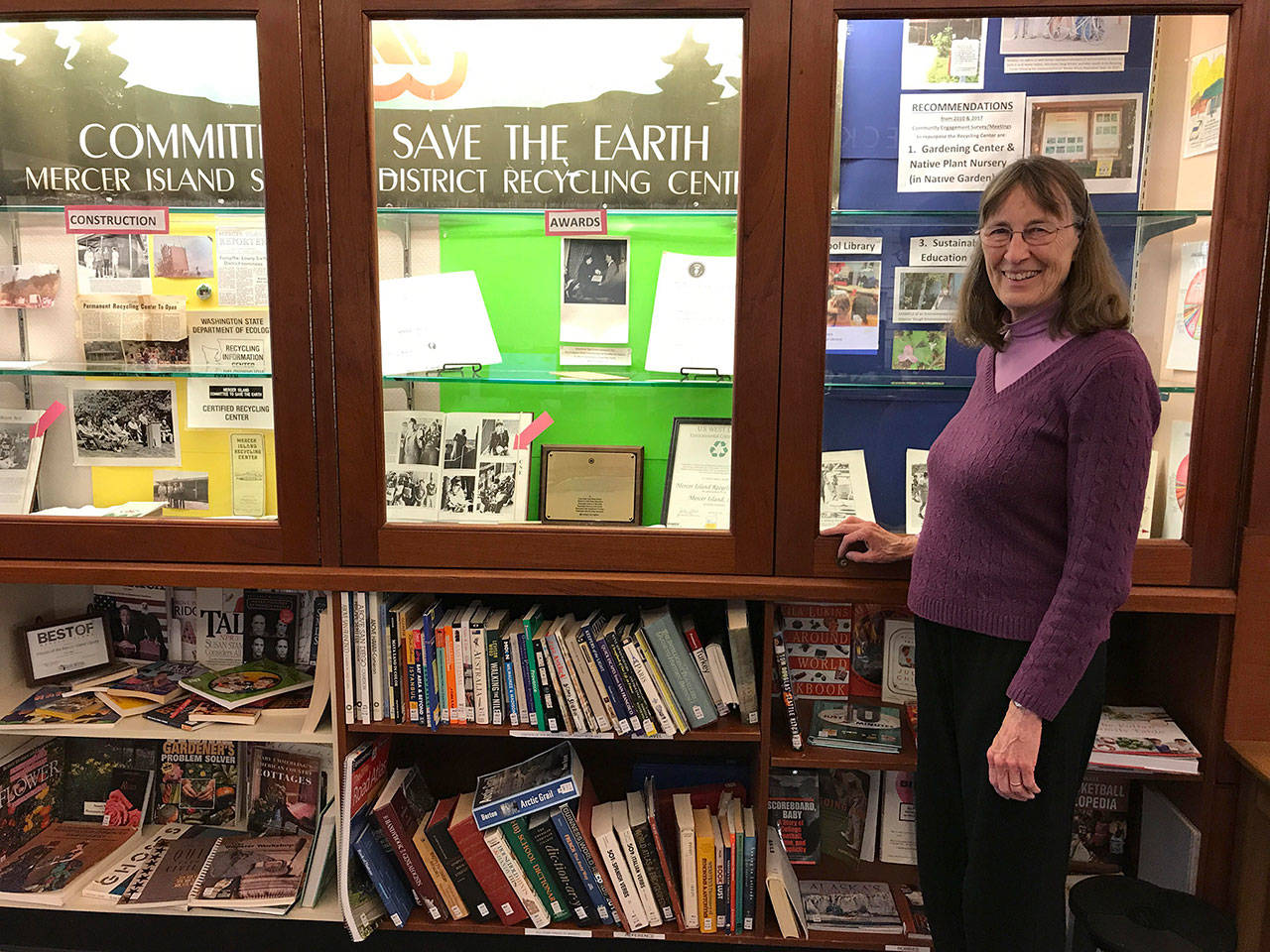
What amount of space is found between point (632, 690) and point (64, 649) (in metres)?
1.46

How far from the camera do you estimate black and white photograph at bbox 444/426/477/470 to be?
6.42ft

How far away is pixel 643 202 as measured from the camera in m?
1.89

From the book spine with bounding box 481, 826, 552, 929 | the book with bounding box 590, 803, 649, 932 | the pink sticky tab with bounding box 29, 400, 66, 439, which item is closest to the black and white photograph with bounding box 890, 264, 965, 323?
the book with bounding box 590, 803, 649, 932

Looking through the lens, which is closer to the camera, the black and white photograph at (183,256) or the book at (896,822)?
the black and white photograph at (183,256)

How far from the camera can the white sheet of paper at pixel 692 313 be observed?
1825mm

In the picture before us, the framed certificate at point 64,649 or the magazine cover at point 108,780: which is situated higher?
the framed certificate at point 64,649

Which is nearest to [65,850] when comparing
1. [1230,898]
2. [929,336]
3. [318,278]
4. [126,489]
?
[126,489]

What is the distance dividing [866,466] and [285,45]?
1453 millimetres

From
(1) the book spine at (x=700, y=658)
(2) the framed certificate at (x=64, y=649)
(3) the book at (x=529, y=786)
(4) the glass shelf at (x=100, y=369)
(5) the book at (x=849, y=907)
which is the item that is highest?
(4) the glass shelf at (x=100, y=369)

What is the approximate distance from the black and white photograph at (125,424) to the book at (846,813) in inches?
69.5

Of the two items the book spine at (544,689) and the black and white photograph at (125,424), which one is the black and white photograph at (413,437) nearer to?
the book spine at (544,689)

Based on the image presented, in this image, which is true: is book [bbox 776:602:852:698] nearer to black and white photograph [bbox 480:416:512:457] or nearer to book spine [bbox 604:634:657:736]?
book spine [bbox 604:634:657:736]

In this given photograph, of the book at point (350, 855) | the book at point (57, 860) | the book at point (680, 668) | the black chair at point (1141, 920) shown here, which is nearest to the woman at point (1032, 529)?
the black chair at point (1141, 920)

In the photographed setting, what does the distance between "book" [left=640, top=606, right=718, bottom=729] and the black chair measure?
773 millimetres
